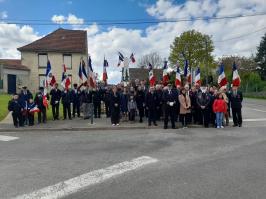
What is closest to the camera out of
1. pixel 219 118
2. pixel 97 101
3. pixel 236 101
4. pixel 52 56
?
pixel 219 118

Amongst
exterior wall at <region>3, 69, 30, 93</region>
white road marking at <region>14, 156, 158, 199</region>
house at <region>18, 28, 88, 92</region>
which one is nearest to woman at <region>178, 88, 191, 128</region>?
white road marking at <region>14, 156, 158, 199</region>

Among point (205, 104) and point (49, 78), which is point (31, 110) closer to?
point (49, 78)

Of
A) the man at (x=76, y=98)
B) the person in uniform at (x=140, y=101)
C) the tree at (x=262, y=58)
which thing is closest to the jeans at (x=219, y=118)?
the person in uniform at (x=140, y=101)

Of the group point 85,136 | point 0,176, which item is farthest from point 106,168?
point 85,136

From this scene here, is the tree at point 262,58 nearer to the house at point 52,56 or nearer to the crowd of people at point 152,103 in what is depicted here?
the house at point 52,56

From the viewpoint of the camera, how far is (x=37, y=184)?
7082 mm

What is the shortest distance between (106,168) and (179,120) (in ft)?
31.1

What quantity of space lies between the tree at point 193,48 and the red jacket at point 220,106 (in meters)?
49.4

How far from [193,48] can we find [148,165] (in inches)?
2360

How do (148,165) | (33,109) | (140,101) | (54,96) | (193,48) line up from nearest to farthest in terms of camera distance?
(148,165)
(33,109)
(140,101)
(54,96)
(193,48)

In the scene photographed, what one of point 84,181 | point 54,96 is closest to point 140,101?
point 54,96

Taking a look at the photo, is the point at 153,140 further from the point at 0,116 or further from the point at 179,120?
the point at 0,116

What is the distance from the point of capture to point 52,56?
162 ft

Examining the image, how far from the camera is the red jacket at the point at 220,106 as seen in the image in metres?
15.6
